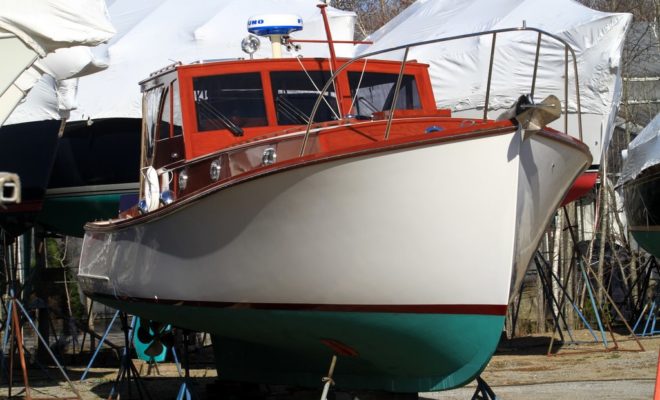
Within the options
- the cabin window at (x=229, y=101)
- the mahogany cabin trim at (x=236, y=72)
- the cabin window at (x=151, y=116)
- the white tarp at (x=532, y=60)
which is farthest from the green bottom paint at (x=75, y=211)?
the cabin window at (x=229, y=101)

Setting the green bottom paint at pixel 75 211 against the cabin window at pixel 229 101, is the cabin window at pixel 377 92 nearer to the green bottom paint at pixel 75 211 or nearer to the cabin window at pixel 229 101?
the cabin window at pixel 229 101

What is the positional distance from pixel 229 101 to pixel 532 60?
17.2 ft

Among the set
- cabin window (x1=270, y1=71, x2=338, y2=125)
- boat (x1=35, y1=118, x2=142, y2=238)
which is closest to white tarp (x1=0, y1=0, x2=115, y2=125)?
cabin window (x1=270, y1=71, x2=338, y2=125)

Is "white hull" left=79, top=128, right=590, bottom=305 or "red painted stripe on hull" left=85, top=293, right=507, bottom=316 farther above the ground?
"white hull" left=79, top=128, right=590, bottom=305

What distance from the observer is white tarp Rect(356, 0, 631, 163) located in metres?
12.3

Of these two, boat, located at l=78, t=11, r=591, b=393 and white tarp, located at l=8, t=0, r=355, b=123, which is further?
white tarp, located at l=8, t=0, r=355, b=123

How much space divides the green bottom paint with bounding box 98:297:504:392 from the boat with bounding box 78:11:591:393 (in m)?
0.01

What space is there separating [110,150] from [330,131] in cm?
612

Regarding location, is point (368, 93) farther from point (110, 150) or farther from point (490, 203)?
point (110, 150)

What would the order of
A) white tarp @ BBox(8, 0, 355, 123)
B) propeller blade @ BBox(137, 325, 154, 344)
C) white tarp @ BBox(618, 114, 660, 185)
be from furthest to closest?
white tarp @ BBox(618, 114, 660, 185)
white tarp @ BBox(8, 0, 355, 123)
propeller blade @ BBox(137, 325, 154, 344)

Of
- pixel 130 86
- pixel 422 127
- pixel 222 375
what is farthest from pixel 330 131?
pixel 130 86

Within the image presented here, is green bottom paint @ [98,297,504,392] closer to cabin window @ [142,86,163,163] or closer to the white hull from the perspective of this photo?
the white hull

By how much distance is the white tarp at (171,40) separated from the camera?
44.6ft

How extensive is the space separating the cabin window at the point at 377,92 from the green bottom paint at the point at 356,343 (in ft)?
6.44
